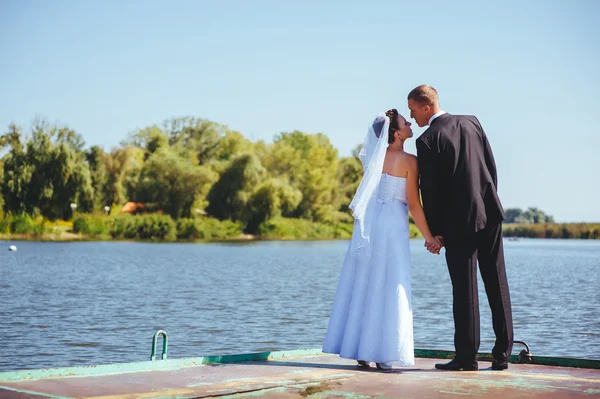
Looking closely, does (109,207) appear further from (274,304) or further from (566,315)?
(566,315)

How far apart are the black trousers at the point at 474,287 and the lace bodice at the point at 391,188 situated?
22.3 inches

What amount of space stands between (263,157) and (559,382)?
269 ft

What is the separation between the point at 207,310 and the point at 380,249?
1410 cm

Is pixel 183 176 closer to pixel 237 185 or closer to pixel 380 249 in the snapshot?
pixel 237 185

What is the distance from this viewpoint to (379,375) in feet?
19.5

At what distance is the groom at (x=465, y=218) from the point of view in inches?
247

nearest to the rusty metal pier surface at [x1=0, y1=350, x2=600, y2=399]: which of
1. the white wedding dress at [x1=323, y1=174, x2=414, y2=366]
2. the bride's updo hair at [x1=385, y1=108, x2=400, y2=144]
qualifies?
the white wedding dress at [x1=323, y1=174, x2=414, y2=366]

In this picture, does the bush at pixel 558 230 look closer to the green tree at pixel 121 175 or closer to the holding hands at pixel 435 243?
the green tree at pixel 121 175

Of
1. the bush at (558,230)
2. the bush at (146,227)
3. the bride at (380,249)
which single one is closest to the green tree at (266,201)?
the bush at (146,227)

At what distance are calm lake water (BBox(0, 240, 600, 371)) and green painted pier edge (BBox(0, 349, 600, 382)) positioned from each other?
19.9 feet

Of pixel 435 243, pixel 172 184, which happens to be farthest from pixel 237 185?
pixel 435 243

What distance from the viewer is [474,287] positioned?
6.34m

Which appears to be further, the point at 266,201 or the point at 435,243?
the point at 266,201

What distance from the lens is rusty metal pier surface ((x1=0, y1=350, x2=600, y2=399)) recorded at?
16.3ft
